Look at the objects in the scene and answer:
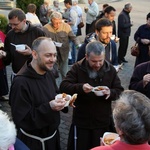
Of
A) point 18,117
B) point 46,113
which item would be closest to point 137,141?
point 46,113

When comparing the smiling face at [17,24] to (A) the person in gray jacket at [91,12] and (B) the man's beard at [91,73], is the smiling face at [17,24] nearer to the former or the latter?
(B) the man's beard at [91,73]

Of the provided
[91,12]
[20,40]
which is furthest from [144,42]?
[91,12]

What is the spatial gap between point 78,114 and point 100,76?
639 millimetres

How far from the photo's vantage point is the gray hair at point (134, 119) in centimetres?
211

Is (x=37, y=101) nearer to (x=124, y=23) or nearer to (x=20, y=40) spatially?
(x=20, y=40)

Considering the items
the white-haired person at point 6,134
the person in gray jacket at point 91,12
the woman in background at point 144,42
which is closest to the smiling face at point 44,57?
the white-haired person at point 6,134

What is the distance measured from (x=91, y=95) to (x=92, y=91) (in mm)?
181

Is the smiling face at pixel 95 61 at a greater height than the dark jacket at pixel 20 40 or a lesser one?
greater

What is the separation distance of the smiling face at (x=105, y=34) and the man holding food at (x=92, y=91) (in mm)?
824

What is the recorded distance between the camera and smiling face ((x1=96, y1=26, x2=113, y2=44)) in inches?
182

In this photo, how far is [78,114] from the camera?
4059 millimetres

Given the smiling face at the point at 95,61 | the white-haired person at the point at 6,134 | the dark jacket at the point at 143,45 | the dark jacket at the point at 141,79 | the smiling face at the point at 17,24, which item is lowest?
the dark jacket at the point at 143,45

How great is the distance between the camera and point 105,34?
4684 mm

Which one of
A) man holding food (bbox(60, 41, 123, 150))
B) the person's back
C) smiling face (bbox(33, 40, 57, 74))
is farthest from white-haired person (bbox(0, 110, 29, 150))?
the person's back
